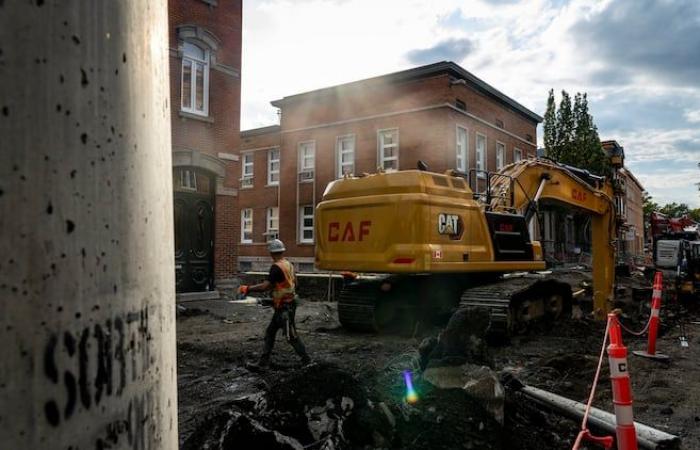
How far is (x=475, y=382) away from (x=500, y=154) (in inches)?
1011

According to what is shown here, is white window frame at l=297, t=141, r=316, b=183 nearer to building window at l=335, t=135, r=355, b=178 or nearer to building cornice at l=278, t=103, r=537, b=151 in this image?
building cornice at l=278, t=103, r=537, b=151

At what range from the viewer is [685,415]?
5.02 metres

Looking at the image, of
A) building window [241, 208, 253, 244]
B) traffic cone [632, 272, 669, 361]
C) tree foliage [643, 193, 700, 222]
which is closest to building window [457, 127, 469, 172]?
building window [241, 208, 253, 244]

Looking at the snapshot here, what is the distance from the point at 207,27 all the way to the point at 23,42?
15.0 m

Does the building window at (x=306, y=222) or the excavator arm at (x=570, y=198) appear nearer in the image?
the excavator arm at (x=570, y=198)

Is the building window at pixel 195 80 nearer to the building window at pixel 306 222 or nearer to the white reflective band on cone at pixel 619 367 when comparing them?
the white reflective band on cone at pixel 619 367

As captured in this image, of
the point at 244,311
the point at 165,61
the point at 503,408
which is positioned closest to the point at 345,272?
the point at 244,311

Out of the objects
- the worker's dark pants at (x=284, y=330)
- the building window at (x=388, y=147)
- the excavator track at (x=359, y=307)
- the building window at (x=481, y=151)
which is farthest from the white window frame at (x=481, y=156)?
the worker's dark pants at (x=284, y=330)

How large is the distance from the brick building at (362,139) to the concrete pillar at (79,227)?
74.3 ft

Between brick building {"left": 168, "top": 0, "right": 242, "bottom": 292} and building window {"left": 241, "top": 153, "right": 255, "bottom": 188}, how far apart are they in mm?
17072

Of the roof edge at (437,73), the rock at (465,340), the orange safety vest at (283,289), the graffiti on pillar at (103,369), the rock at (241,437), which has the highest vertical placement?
the roof edge at (437,73)

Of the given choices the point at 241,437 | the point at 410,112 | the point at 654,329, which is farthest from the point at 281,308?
the point at 410,112

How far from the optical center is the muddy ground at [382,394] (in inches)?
146

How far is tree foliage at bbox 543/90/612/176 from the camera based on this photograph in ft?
98.2
